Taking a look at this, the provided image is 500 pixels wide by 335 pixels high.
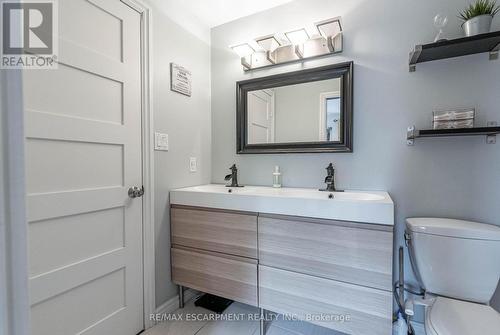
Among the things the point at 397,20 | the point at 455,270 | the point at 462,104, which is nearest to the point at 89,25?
→ the point at 397,20

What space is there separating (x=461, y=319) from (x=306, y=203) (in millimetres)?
798

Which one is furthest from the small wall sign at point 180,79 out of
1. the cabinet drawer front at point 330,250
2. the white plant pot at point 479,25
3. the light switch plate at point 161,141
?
the white plant pot at point 479,25

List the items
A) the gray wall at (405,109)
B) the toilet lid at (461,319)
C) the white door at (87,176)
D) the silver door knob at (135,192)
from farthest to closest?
the silver door knob at (135,192) < the gray wall at (405,109) < the white door at (87,176) < the toilet lid at (461,319)

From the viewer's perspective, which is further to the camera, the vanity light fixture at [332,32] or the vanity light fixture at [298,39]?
the vanity light fixture at [298,39]

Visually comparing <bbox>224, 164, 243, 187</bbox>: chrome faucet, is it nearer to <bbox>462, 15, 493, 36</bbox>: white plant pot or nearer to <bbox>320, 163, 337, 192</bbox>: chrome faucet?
<bbox>320, 163, 337, 192</bbox>: chrome faucet

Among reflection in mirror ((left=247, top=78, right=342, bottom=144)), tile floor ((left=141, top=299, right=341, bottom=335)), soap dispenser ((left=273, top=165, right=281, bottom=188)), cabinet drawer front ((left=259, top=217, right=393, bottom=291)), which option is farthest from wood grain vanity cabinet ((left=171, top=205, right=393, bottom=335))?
reflection in mirror ((left=247, top=78, right=342, bottom=144))

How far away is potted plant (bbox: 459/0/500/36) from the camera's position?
4.03 feet

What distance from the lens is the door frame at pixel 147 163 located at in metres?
1.56

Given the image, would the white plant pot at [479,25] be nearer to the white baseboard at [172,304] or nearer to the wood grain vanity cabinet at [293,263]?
the wood grain vanity cabinet at [293,263]

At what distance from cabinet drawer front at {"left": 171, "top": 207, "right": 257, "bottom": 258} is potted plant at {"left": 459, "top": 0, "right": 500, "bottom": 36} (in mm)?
1529

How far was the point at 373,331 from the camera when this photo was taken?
47.7 inches

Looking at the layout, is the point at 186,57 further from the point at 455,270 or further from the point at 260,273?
the point at 455,270

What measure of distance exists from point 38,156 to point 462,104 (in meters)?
2.23

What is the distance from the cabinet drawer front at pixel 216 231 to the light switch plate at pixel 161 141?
447mm
